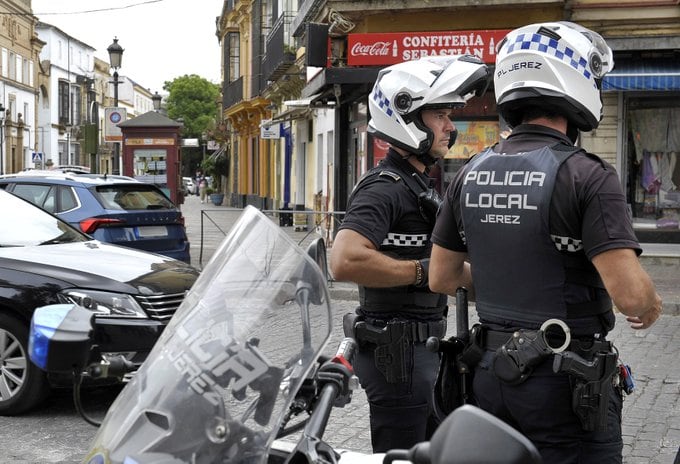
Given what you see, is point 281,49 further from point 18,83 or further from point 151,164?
point 18,83

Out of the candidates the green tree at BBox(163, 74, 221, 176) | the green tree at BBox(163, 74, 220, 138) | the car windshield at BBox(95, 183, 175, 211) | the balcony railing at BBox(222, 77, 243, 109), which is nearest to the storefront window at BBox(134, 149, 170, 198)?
the car windshield at BBox(95, 183, 175, 211)

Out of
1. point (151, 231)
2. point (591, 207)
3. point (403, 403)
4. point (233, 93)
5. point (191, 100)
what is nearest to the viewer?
point (591, 207)

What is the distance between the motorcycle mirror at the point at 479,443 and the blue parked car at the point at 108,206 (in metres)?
10.5

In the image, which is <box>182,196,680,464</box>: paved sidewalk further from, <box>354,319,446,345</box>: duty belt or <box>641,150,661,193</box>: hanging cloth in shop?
<box>641,150,661,193</box>: hanging cloth in shop

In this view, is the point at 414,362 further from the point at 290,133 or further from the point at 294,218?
the point at 290,133

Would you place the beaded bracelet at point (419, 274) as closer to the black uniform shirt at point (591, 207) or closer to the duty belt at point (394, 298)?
the duty belt at point (394, 298)

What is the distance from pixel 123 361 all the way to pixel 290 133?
30.2 meters

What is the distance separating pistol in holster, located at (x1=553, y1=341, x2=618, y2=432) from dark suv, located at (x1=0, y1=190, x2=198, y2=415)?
4.15 m

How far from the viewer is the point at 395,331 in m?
3.44

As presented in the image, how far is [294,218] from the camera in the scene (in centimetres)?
1426

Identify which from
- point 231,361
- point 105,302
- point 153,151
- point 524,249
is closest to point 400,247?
point 524,249

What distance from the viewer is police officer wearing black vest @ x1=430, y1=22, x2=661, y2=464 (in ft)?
8.59

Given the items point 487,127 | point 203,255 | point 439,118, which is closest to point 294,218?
point 203,255

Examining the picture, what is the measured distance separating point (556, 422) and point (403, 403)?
2.64 feet
